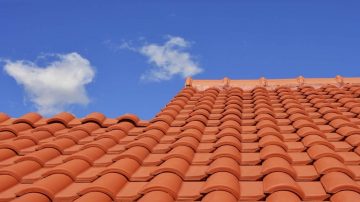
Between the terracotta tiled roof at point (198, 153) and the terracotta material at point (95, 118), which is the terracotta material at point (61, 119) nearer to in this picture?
the terracotta tiled roof at point (198, 153)

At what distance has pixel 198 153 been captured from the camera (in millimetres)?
4289

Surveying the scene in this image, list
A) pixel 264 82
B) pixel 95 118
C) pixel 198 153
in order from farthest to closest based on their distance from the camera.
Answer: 1. pixel 264 82
2. pixel 95 118
3. pixel 198 153

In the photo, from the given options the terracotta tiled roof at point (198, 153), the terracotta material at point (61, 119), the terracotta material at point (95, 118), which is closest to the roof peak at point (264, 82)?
the terracotta tiled roof at point (198, 153)

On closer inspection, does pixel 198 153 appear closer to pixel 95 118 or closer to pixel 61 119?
pixel 95 118

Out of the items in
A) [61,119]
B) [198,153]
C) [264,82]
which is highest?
[264,82]

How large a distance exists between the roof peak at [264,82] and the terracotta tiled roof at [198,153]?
113 cm

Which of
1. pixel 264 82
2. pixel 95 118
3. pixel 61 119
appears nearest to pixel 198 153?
pixel 95 118

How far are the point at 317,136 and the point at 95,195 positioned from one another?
240cm

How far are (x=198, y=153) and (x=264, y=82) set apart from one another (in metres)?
4.28

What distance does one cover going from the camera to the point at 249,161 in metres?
3.92

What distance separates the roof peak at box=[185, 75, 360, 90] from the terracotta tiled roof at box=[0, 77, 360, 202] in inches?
44.6

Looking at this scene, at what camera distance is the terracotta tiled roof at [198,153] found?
326cm

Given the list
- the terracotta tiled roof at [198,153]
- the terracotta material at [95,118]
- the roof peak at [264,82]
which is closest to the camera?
the terracotta tiled roof at [198,153]

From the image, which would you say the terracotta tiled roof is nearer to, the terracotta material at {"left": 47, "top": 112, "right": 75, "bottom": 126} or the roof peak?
the terracotta material at {"left": 47, "top": 112, "right": 75, "bottom": 126}
